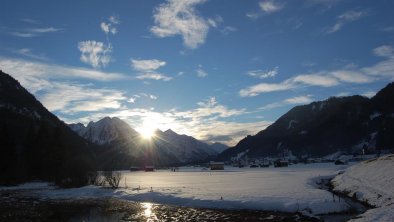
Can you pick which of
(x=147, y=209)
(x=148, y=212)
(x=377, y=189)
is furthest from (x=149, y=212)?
(x=377, y=189)

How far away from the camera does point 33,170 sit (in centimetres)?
10150

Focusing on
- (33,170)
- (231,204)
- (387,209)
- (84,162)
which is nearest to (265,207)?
(231,204)

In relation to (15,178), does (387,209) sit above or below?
below

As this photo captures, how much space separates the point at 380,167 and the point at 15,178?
7630cm

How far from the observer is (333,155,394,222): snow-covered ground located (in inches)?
1151

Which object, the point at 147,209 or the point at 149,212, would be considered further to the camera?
the point at 147,209

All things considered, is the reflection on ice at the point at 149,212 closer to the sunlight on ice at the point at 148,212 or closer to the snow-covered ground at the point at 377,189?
the sunlight on ice at the point at 148,212

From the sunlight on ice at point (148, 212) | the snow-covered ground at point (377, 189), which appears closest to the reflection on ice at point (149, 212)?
the sunlight on ice at point (148, 212)

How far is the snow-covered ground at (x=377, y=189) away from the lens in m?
29.2

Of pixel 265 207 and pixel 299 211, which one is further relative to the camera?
pixel 265 207

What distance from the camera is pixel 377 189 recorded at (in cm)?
4528

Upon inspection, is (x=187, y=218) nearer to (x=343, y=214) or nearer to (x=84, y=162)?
(x=343, y=214)

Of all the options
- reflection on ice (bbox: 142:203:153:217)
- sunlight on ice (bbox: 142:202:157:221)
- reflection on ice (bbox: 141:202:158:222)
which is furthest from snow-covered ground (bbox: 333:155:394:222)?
reflection on ice (bbox: 142:203:153:217)

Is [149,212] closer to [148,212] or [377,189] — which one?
[148,212]
